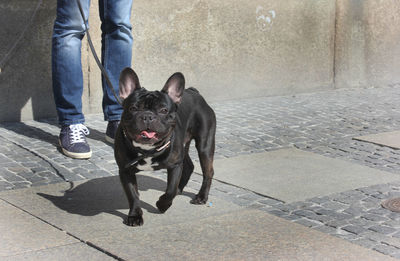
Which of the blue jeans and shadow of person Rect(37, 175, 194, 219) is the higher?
the blue jeans

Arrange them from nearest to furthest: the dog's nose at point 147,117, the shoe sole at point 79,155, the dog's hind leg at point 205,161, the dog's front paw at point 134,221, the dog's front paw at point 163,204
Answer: the dog's nose at point 147,117 → the dog's front paw at point 134,221 → the dog's front paw at point 163,204 → the dog's hind leg at point 205,161 → the shoe sole at point 79,155

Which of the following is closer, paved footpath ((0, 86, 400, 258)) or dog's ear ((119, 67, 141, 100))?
dog's ear ((119, 67, 141, 100))

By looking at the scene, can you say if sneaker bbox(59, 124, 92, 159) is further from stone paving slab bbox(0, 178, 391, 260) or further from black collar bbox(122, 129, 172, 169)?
black collar bbox(122, 129, 172, 169)

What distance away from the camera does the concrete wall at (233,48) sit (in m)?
6.70

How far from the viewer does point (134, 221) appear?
378cm

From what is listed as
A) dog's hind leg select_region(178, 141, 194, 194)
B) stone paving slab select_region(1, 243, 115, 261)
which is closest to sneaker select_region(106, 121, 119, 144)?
dog's hind leg select_region(178, 141, 194, 194)

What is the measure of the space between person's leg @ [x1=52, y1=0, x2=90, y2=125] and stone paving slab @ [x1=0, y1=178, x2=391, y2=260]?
4.19 feet

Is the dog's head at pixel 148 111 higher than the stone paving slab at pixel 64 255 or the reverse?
higher

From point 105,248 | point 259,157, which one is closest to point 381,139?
point 259,157

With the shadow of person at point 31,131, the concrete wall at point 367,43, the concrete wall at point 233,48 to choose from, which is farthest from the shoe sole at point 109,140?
the concrete wall at point 367,43

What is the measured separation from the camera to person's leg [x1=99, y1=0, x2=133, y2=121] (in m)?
5.64

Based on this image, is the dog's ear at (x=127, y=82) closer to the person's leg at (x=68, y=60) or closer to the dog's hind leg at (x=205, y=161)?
the dog's hind leg at (x=205, y=161)

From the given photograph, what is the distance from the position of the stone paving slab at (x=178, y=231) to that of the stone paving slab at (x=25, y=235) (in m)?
0.02

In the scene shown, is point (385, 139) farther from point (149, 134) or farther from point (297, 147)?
point (149, 134)
